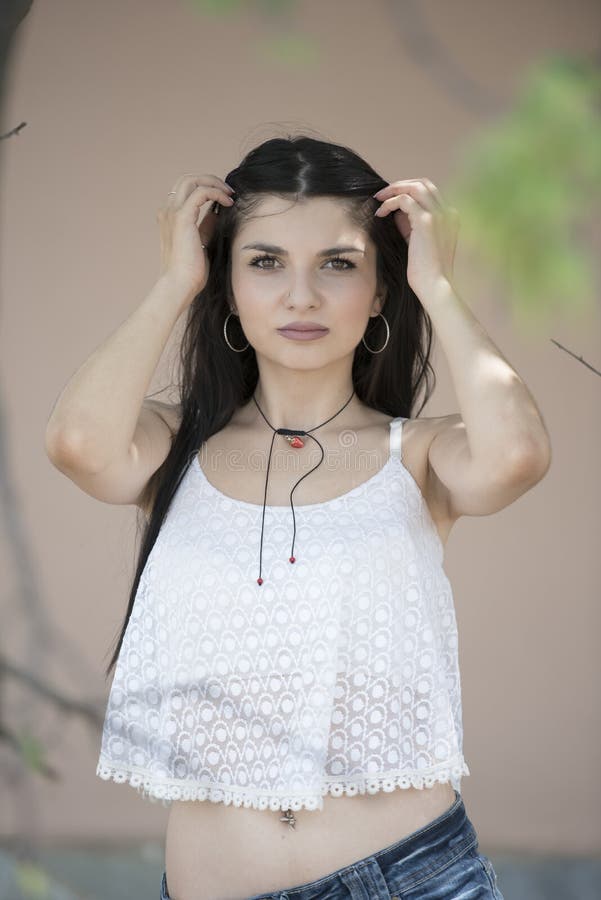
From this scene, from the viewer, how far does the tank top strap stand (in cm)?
209

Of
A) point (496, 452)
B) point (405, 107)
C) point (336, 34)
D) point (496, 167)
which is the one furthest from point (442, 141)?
point (496, 167)

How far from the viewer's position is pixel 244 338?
7.50 feet

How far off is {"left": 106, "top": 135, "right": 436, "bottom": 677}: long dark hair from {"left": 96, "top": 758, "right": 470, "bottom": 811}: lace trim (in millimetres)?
271

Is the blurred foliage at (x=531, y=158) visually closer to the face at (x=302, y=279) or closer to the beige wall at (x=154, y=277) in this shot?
the face at (x=302, y=279)

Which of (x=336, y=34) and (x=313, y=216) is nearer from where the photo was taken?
(x=313, y=216)

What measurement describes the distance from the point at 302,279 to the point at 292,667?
0.56m

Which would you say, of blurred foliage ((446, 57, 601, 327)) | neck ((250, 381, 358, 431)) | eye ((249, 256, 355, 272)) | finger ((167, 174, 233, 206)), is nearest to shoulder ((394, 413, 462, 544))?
neck ((250, 381, 358, 431))

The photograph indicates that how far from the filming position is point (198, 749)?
1.92m

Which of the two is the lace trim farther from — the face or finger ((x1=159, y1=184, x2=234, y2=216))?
finger ((x1=159, y1=184, x2=234, y2=216))

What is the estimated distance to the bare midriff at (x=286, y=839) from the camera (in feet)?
6.04

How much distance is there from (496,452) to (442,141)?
2.08 m

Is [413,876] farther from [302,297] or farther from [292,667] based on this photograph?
[302,297]

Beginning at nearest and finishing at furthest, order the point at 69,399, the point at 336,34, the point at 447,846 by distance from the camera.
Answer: the point at 447,846
the point at 69,399
the point at 336,34

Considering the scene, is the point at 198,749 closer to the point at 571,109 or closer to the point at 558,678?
the point at 571,109
